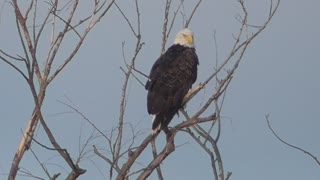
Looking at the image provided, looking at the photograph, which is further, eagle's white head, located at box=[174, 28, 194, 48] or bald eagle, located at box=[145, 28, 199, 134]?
eagle's white head, located at box=[174, 28, 194, 48]

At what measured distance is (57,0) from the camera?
4.43 m

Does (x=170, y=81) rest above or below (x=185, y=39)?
below

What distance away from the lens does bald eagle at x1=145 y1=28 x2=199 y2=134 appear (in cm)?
616

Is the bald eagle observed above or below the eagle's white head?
below

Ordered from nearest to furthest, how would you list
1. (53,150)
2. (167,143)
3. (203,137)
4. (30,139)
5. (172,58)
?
(53,150) < (30,139) < (167,143) < (203,137) < (172,58)

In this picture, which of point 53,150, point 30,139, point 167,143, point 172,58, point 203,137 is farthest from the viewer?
point 172,58

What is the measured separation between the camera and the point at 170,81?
6434mm

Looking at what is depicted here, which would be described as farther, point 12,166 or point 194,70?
point 194,70

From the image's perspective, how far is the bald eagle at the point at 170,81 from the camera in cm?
616

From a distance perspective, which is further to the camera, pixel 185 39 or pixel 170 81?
pixel 185 39

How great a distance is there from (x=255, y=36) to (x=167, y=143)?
3.84 feet

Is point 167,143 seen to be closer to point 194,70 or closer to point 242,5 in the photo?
point 242,5

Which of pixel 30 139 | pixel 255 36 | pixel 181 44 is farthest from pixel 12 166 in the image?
pixel 181 44

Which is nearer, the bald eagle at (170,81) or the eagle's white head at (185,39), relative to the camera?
the bald eagle at (170,81)
